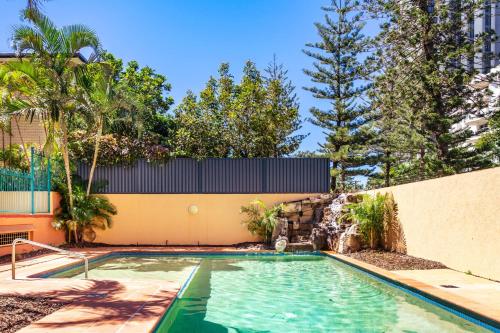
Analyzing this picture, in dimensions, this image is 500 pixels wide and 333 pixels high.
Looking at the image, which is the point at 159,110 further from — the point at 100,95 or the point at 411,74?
the point at 411,74

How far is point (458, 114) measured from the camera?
13.7 m

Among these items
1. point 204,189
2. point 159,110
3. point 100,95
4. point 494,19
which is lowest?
point 204,189

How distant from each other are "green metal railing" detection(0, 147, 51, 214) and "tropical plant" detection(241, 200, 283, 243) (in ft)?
16.1

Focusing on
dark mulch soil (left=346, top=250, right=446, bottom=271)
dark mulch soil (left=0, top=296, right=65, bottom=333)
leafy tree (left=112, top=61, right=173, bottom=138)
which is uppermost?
leafy tree (left=112, top=61, right=173, bottom=138)

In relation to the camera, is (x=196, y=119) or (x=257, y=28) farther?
(x=257, y=28)

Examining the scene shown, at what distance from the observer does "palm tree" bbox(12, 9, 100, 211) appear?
977cm

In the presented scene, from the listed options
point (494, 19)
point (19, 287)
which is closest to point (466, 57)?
point (19, 287)

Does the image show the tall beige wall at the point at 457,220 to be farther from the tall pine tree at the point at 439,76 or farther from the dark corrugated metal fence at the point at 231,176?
the tall pine tree at the point at 439,76

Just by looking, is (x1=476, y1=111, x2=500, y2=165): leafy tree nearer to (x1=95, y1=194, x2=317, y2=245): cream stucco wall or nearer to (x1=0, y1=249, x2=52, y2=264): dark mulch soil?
(x1=95, y1=194, x2=317, y2=245): cream stucco wall

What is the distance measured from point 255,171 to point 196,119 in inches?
117

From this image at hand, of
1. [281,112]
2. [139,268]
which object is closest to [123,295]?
[139,268]

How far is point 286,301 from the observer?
5.67m

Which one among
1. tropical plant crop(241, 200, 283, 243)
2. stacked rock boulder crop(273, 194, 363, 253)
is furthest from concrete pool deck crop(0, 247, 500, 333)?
tropical plant crop(241, 200, 283, 243)

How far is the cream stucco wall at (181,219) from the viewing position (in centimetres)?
1238
